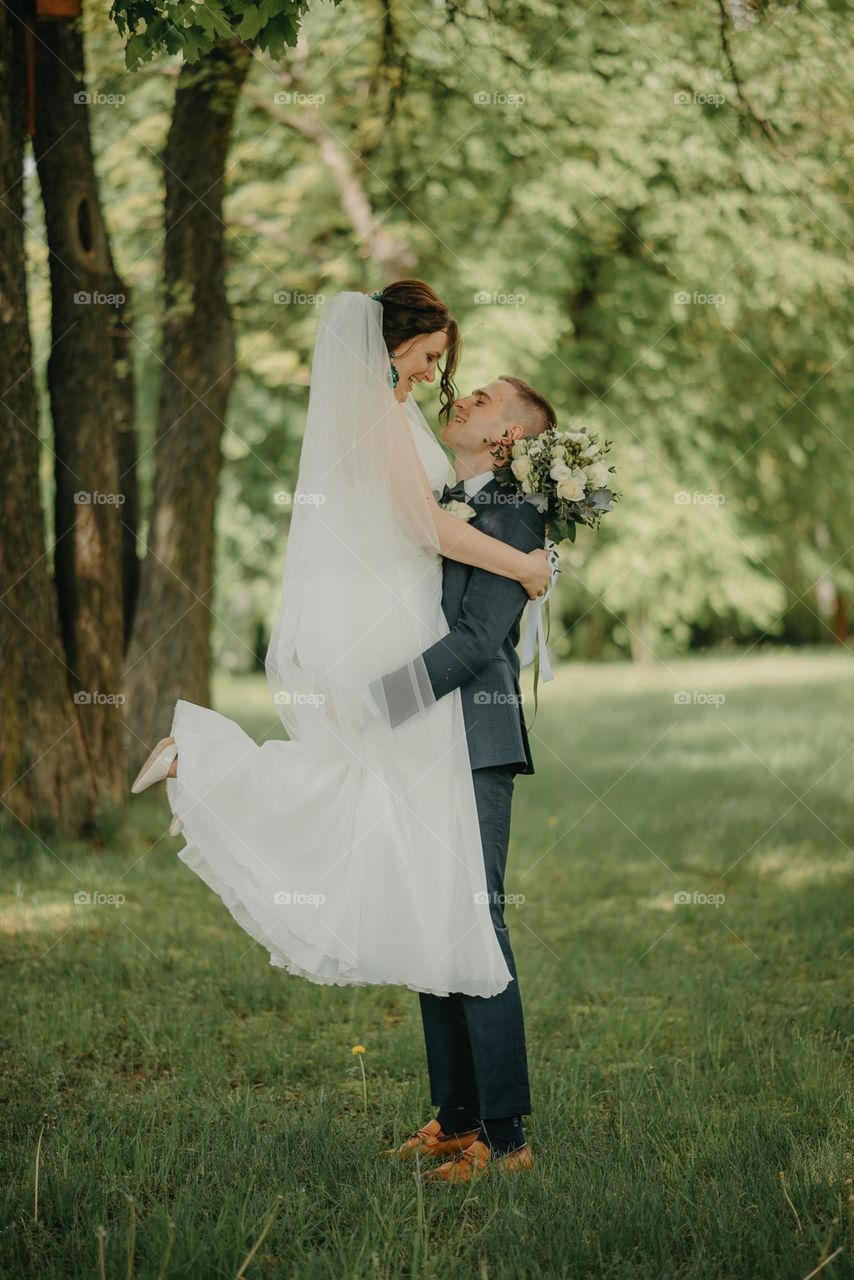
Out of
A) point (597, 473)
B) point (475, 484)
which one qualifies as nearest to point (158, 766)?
point (475, 484)

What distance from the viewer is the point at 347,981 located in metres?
3.35

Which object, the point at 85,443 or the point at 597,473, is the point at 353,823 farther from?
the point at 85,443

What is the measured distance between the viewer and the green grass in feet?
9.56

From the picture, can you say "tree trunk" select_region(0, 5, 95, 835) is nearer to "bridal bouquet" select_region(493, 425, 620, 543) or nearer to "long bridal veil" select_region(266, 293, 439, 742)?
"long bridal veil" select_region(266, 293, 439, 742)

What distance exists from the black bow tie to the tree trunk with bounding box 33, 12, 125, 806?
12.6 feet

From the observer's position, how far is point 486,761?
134 inches

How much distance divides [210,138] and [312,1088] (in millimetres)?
5772

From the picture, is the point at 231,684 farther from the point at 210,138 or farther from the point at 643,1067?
the point at 643,1067

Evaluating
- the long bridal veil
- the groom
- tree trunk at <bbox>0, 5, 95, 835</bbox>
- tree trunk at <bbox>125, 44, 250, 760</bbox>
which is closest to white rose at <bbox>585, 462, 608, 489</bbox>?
the groom

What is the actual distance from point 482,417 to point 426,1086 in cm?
216

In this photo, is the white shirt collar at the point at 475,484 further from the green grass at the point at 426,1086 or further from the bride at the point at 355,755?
the green grass at the point at 426,1086

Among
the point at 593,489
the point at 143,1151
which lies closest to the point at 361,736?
the point at 593,489

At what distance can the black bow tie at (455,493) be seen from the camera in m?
3.58

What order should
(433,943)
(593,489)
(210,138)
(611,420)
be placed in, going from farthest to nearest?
(611,420) < (210,138) < (593,489) < (433,943)
